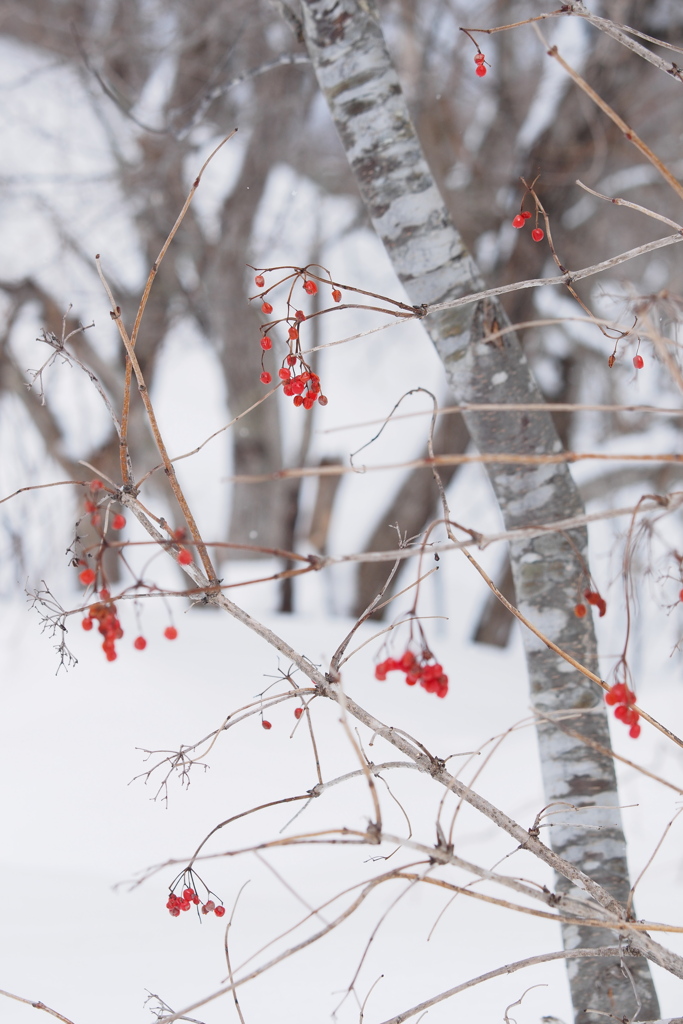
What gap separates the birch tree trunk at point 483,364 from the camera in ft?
3.88

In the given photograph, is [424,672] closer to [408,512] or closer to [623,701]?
[623,701]

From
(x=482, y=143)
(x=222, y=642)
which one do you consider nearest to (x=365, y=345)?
(x=482, y=143)

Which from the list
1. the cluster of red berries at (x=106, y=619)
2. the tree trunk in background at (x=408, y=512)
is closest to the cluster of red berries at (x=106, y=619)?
the cluster of red berries at (x=106, y=619)

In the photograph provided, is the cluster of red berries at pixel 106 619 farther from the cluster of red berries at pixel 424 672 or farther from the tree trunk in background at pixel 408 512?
the tree trunk in background at pixel 408 512

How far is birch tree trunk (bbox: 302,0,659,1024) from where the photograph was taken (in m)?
1.18

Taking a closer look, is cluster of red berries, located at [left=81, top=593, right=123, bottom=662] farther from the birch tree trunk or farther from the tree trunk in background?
the tree trunk in background

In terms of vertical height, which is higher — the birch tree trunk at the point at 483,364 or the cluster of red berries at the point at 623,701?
the birch tree trunk at the point at 483,364

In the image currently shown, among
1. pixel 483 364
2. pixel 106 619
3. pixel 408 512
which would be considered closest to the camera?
pixel 106 619

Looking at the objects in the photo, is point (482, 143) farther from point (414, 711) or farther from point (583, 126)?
point (414, 711)

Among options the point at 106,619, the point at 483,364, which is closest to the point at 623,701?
the point at 106,619

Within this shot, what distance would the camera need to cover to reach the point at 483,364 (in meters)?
1.20

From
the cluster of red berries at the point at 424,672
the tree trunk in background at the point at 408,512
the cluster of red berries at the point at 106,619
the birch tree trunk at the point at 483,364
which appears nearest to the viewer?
the cluster of red berries at the point at 106,619

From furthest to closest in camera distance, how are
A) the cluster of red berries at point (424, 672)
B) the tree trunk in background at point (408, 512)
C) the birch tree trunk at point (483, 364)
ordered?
the tree trunk in background at point (408, 512) → the birch tree trunk at point (483, 364) → the cluster of red berries at point (424, 672)

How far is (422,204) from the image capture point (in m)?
1.19
